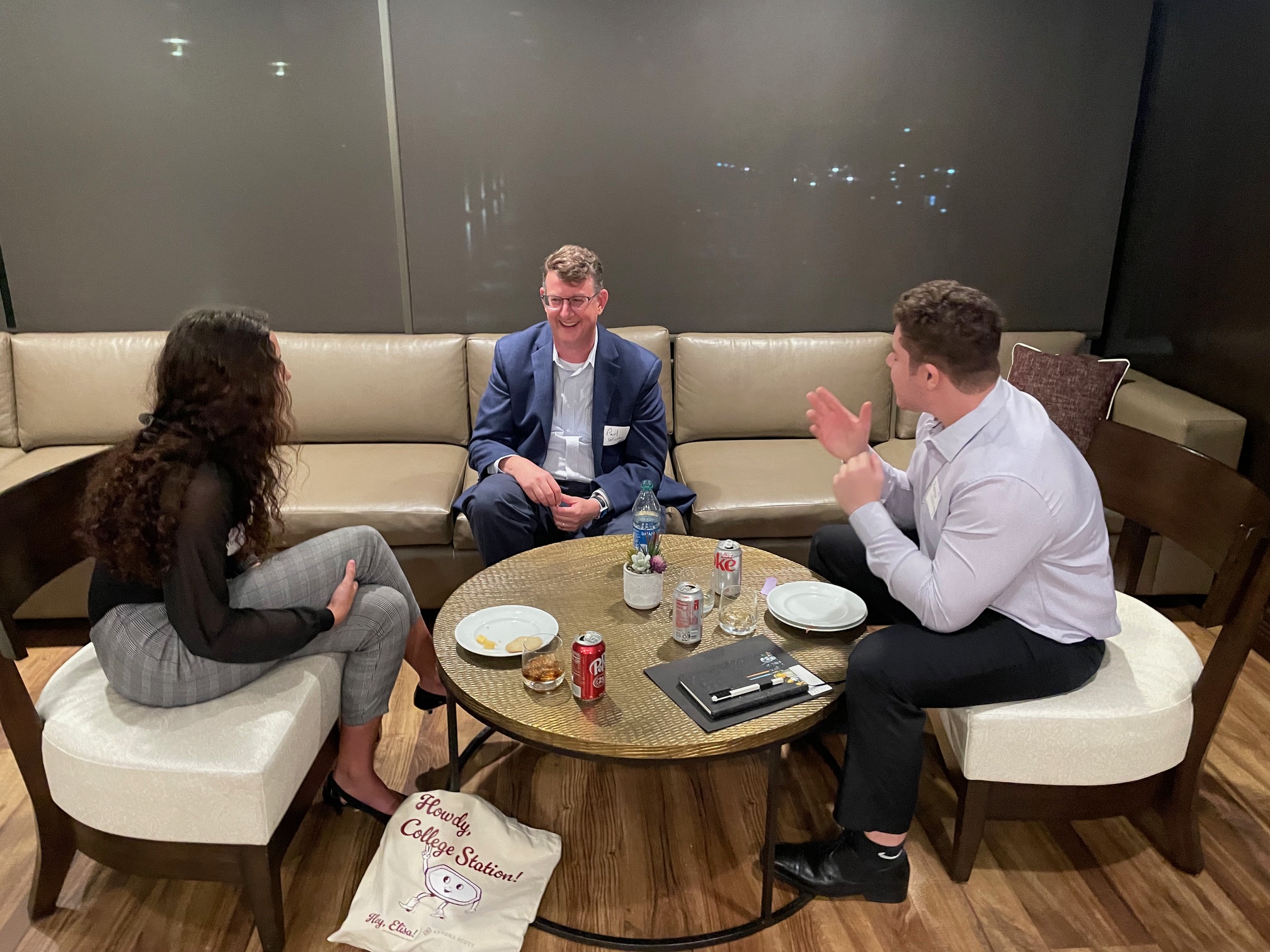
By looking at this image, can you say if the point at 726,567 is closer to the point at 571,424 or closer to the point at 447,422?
the point at 571,424

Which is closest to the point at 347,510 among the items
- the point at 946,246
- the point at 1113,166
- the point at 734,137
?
the point at 734,137

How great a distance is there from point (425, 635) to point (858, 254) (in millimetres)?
2250

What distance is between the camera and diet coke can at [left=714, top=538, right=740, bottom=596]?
1971 mm

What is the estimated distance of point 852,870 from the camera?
A: 1.82 metres

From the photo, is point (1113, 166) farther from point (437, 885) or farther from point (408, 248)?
point (437, 885)

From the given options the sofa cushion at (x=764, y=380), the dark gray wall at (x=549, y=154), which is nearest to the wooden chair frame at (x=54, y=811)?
the dark gray wall at (x=549, y=154)

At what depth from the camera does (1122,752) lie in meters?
1.77

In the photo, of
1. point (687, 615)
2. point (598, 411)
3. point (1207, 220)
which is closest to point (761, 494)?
point (598, 411)

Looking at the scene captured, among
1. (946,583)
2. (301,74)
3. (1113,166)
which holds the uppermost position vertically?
(301,74)

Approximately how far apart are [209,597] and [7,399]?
85.2 inches

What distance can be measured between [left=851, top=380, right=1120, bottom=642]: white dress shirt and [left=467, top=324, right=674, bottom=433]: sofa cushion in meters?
1.55

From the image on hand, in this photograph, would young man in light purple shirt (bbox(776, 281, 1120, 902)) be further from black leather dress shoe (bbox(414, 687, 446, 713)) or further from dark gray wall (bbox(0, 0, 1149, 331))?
dark gray wall (bbox(0, 0, 1149, 331))

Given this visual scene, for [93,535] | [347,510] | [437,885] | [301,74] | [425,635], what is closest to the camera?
[93,535]

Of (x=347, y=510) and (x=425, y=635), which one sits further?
(x=347, y=510)
